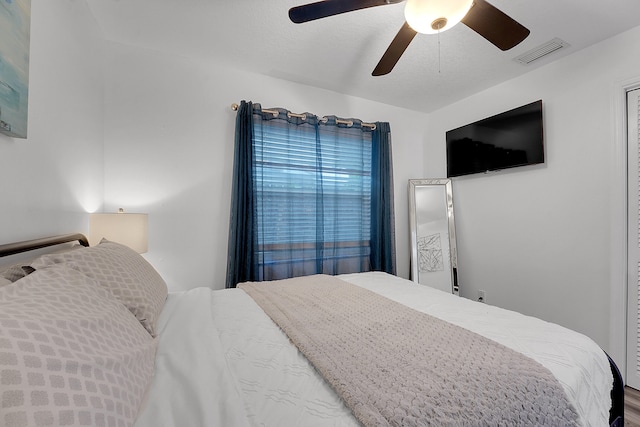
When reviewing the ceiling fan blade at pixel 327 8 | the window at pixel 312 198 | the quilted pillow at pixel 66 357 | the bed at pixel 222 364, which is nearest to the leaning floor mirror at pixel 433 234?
the window at pixel 312 198

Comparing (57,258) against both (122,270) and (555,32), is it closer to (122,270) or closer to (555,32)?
(122,270)

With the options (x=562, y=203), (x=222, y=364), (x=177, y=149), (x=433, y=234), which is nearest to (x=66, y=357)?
(x=222, y=364)

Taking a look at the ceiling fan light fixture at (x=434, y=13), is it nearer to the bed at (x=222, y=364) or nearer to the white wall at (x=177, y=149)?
the bed at (x=222, y=364)

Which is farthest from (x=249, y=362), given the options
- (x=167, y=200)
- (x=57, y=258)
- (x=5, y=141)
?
(x=167, y=200)

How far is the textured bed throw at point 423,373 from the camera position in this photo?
0.64m

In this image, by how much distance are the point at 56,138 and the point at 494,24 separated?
2312 mm

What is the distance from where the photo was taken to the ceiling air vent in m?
2.01

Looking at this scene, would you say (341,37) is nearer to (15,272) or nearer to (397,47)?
(397,47)

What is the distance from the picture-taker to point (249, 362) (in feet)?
2.76

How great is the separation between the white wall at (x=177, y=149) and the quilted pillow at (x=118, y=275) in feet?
3.90

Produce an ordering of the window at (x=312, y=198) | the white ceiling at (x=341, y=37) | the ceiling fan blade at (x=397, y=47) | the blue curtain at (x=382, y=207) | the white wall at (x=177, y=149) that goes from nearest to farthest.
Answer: the ceiling fan blade at (x=397, y=47)
the white ceiling at (x=341, y=37)
the white wall at (x=177, y=149)
the window at (x=312, y=198)
the blue curtain at (x=382, y=207)

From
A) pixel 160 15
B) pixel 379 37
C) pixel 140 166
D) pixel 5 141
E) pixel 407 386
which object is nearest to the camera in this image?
pixel 407 386

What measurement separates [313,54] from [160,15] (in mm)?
1120

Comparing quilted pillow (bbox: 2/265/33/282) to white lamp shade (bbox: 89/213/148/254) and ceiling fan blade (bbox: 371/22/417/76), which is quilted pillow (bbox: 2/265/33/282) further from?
ceiling fan blade (bbox: 371/22/417/76)
